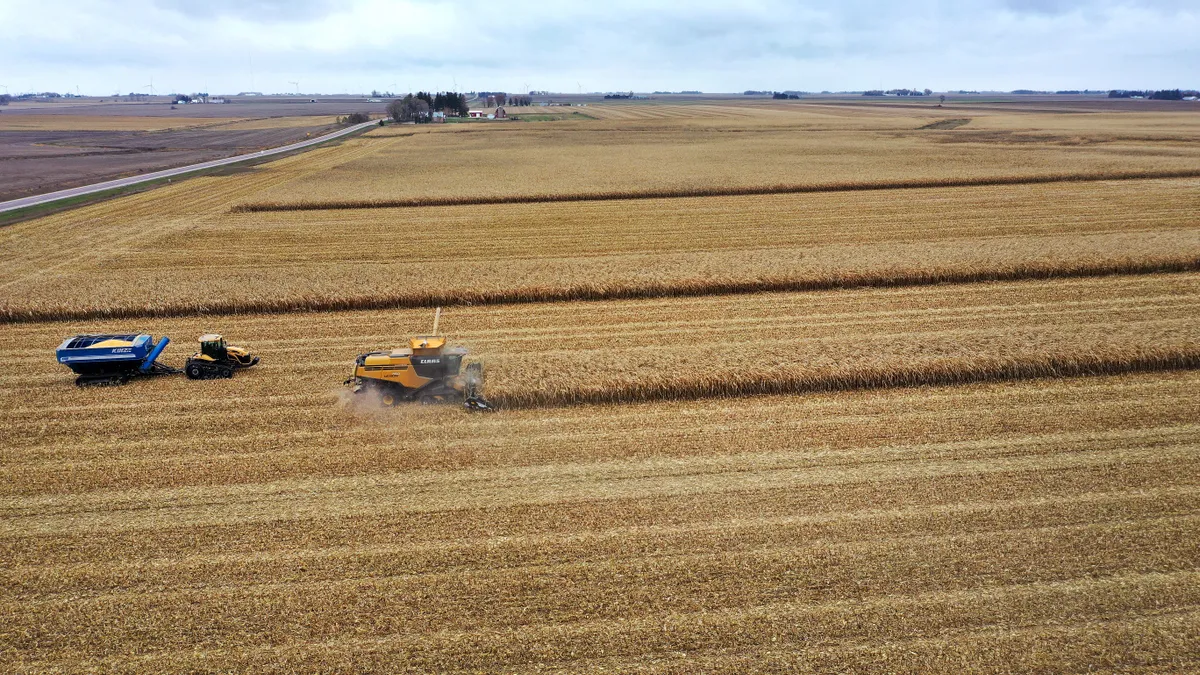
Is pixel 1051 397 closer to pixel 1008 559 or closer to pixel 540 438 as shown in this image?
pixel 1008 559

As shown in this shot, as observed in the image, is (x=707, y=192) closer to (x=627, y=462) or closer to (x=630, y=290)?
(x=630, y=290)

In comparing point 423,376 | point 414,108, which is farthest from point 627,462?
point 414,108

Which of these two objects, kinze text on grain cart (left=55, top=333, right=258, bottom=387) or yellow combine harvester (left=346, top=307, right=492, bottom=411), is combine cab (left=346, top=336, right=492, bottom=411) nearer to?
yellow combine harvester (left=346, top=307, right=492, bottom=411)

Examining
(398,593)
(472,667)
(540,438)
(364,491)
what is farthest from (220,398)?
(472,667)

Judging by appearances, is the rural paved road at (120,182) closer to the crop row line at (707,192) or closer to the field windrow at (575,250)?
the field windrow at (575,250)

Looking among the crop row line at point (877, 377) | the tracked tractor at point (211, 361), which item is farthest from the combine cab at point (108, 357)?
the crop row line at point (877, 377)

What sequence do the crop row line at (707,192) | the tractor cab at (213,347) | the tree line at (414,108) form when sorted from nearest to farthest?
the tractor cab at (213,347) → the crop row line at (707,192) → the tree line at (414,108)

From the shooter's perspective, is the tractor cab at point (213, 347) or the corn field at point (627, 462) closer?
the corn field at point (627, 462)
